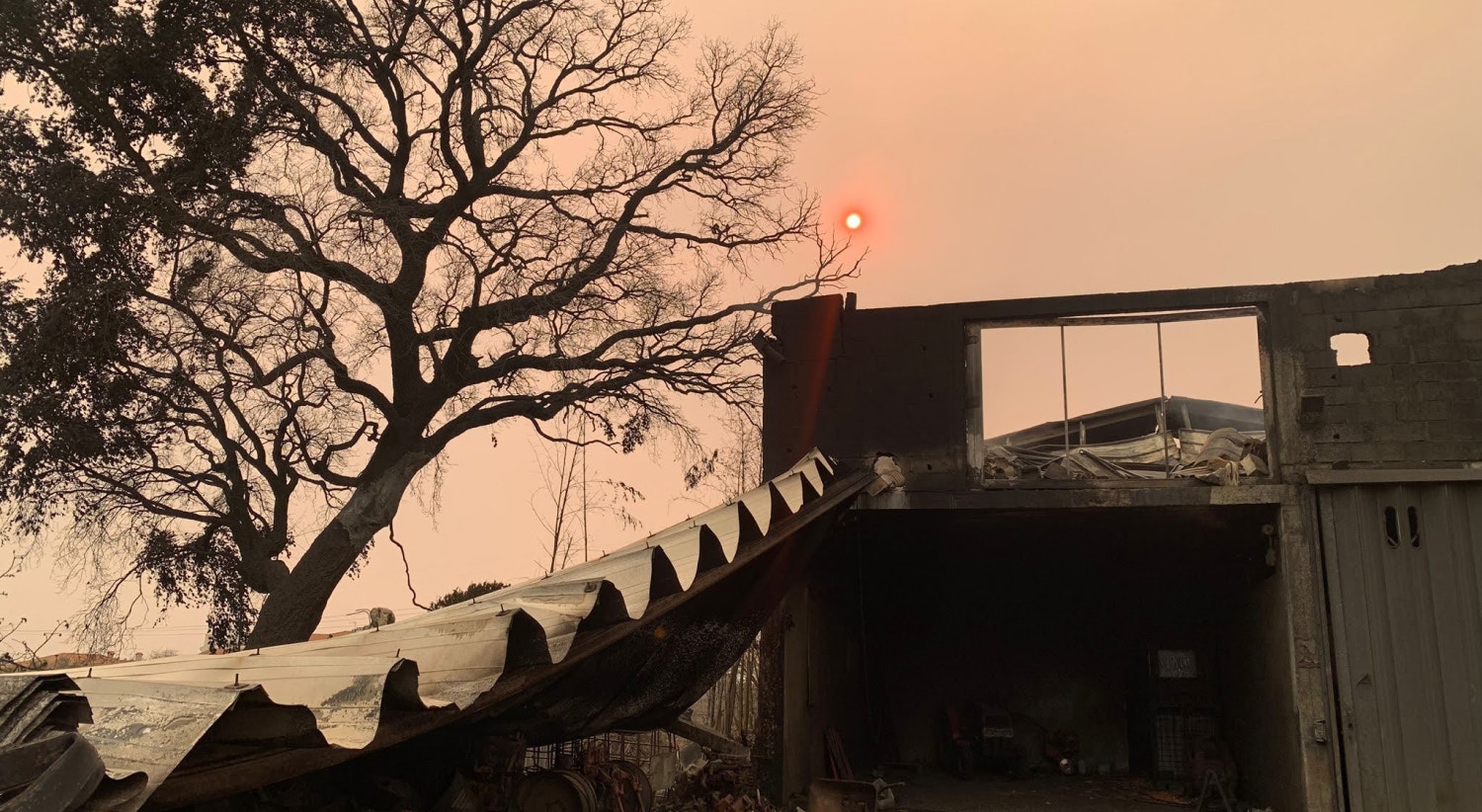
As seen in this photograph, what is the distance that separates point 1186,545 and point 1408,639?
3.60m

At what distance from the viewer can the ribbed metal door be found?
26.9 ft

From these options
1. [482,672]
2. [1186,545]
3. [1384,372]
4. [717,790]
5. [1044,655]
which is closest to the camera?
[482,672]

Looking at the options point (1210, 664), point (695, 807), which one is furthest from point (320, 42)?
point (1210, 664)

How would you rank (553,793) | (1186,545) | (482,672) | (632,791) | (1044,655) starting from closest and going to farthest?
(482,672) < (553,793) < (632,791) < (1186,545) < (1044,655)

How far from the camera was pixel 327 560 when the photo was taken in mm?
14031

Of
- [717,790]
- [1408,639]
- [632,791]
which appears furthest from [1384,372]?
[632,791]

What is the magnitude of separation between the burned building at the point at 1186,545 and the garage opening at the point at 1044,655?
4 cm

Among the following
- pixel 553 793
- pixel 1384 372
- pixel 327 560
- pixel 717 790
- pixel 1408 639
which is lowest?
pixel 717 790

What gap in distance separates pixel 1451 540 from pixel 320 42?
588 inches

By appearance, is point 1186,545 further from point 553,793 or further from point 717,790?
point 553,793

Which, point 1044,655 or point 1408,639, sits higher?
point 1408,639

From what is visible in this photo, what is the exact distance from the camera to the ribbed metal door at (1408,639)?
821 centimetres

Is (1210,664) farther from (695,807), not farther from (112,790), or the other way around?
(112,790)

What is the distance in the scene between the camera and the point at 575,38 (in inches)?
693
